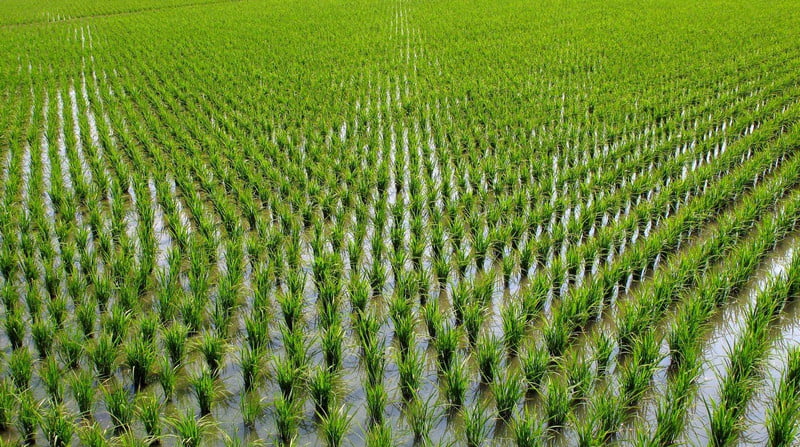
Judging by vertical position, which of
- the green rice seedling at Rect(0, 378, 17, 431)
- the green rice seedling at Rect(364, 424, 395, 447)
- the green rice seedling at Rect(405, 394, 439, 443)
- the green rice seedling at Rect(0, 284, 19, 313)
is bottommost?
the green rice seedling at Rect(405, 394, 439, 443)

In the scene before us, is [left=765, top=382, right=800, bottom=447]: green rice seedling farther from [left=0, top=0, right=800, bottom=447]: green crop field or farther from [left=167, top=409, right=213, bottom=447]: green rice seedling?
[left=167, top=409, right=213, bottom=447]: green rice seedling

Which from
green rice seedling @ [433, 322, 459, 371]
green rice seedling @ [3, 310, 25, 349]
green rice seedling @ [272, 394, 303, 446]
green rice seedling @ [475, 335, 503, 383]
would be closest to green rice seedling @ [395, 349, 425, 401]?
green rice seedling @ [433, 322, 459, 371]

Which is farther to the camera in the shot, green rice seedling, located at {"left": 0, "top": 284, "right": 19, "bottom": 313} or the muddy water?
green rice seedling, located at {"left": 0, "top": 284, "right": 19, "bottom": 313}

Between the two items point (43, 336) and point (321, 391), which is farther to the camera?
point (43, 336)

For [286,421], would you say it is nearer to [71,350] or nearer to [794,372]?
[71,350]

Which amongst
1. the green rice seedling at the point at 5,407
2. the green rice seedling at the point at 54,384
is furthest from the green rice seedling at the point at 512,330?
the green rice seedling at the point at 5,407

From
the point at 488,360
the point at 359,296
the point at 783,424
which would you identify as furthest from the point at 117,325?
the point at 783,424

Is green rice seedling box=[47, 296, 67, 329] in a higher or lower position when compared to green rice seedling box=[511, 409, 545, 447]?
higher

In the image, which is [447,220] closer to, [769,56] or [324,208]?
[324,208]
